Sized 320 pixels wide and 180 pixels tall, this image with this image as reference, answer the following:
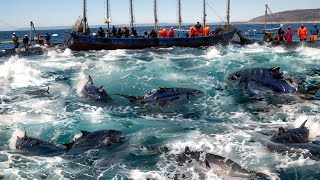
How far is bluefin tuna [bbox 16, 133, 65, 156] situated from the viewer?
11.7 metres

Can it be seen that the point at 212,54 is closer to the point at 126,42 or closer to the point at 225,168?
the point at 126,42

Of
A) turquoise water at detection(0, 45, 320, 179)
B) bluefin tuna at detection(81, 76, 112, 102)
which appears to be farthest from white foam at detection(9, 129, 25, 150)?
bluefin tuna at detection(81, 76, 112, 102)

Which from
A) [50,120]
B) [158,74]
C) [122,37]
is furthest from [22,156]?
[122,37]

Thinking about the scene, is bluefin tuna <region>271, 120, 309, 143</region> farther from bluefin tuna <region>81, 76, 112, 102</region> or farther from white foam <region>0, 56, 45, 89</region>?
white foam <region>0, 56, 45, 89</region>

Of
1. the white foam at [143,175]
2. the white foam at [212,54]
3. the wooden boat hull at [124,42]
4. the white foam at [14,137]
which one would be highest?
the wooden boat hull at [124,42]

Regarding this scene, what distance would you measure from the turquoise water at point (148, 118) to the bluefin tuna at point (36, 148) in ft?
1.09

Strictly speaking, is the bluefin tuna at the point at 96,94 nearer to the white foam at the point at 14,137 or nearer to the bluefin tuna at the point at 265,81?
the white foam at the point at 14,137

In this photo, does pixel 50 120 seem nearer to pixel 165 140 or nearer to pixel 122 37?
pixel 165 140

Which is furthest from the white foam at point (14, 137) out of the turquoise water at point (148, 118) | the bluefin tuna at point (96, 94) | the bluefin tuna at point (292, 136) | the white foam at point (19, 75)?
the white foam at point (19, 75)

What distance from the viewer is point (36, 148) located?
11969mm

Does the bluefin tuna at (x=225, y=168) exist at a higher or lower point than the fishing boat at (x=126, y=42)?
lower

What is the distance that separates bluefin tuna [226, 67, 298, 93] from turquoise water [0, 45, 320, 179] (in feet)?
2.69

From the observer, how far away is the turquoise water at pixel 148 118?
A: 1049 centimetres

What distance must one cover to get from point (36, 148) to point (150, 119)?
17.8 ft
